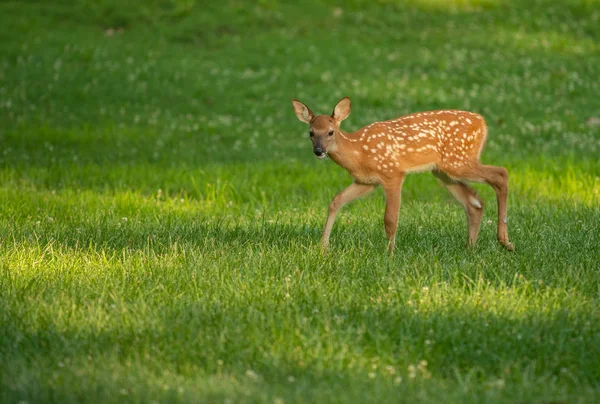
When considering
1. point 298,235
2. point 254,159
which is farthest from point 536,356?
point 254,159

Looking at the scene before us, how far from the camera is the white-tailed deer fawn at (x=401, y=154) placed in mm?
7902

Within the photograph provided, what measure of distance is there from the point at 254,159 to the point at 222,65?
223 inches

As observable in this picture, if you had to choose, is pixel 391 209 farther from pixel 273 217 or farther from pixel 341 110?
pixel 273 217

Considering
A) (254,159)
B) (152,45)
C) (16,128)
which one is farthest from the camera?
(152,45)

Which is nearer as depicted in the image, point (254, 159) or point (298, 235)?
point (298, 235)

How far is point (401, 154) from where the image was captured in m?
7.93

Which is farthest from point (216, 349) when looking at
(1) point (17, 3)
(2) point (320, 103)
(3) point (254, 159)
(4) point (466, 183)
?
(1) point (17, 3)

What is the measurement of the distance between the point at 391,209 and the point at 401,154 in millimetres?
450

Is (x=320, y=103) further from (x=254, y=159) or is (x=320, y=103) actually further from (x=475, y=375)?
(x=475, y=375)

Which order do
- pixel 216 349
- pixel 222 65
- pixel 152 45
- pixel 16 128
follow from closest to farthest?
pixel 216 349
pixel 16 128
pixel 222 65
pixel 152 45

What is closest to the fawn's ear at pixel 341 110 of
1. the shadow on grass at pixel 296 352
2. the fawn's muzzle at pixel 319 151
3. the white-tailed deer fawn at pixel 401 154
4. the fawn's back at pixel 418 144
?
the white-tailed deer fawn at pixel 401 154

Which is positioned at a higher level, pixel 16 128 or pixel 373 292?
pixel 373 292

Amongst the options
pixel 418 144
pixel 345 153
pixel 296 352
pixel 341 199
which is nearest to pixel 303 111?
pixel 345 153

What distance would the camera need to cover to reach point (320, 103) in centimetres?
1611
